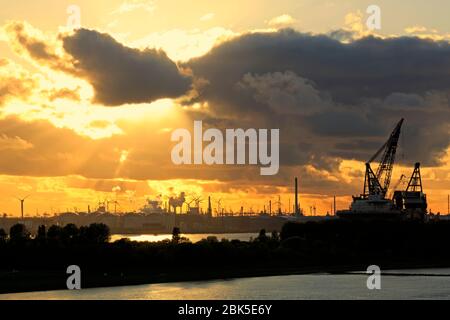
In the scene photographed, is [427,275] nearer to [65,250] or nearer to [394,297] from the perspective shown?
[394,297]

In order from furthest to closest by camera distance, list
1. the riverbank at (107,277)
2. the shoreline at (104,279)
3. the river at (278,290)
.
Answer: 1. the riverbank at (107,277)
2. the shoreline at (104,279)
3. the river at (278,290)

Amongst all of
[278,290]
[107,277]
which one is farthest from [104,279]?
[278,290]

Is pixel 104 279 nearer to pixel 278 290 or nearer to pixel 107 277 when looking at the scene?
pixel 107 277

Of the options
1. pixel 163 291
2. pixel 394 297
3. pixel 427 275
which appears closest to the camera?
pixel 394 297

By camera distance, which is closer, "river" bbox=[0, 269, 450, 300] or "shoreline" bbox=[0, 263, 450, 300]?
"river" bbox=[0, 269, 450, 300]

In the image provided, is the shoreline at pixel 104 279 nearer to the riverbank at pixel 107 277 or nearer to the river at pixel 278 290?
the riverbank at pixel 107 277

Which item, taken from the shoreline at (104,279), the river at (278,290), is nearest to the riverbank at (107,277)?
the shoreline at (104,279)

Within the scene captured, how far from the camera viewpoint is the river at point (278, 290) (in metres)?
133

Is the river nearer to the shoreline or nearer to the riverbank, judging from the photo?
the shoreline

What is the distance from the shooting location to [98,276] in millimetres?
177000

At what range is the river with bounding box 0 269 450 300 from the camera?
13262cm

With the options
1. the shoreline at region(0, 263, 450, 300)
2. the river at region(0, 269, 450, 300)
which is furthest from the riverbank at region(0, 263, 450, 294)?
the river at region(0, 269, 450, 300)
